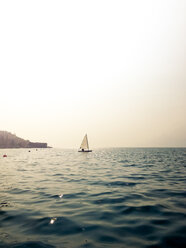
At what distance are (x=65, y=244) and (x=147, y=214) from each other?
4192mm

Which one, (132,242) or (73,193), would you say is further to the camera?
(73,193)

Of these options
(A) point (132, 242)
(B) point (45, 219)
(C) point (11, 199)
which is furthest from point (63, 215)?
(C) point (11, 199)

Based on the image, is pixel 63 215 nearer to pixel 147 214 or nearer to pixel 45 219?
pixel 45 219

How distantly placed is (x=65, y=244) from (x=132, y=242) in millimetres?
2047

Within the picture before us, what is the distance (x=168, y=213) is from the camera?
26.4 ft

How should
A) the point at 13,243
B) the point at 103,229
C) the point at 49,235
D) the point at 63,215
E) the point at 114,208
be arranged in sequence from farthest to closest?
the point at 114,208
the point at 63,215
the point at 103,229
the point at 49,235
the point at 13,243

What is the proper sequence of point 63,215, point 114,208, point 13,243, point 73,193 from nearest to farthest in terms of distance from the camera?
point 13,243 → point 63,215 → point 114,208 → point 73,193

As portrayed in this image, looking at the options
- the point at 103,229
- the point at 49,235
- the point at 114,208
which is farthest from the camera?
the point at 114,208

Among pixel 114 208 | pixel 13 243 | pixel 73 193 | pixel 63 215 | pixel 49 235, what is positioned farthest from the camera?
pixel 73 193

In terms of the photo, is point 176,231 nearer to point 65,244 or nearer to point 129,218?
point 129,218

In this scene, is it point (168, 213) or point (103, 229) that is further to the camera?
point (168, 213)

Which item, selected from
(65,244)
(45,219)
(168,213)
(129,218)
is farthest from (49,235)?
(168,213)

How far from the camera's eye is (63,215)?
783 centimetres

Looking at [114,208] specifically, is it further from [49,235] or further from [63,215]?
[49,235]
